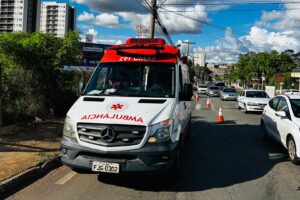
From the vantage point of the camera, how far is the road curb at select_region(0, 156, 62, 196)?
5934 millimetres

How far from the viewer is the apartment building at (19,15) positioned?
124m

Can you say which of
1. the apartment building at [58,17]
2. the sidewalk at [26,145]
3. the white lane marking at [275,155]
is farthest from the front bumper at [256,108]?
the apartment building at [58,17]

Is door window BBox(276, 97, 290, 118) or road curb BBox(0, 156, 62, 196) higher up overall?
door window BBox(276, 97, 290, 118)

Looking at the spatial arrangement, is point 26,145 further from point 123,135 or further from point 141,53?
point 123,135

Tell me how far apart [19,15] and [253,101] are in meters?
117

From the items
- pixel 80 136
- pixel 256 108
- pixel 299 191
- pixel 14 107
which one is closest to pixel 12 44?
pixel 14 107

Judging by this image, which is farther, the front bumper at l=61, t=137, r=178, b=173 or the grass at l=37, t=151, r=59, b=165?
the grass at l=37, t=151, r=59, b=165

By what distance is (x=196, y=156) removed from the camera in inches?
354

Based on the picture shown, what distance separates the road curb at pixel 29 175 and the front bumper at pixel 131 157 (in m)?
0.96

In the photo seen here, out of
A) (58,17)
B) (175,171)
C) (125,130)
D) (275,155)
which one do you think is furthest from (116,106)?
(58,17)

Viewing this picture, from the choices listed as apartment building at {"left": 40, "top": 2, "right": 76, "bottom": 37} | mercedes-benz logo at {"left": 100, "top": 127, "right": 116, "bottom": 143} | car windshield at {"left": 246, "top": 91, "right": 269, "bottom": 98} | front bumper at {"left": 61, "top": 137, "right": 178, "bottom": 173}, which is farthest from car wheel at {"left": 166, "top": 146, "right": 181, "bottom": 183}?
apartment building at {"left": 40, "top": 2, "right": 76, "bottom": 37}

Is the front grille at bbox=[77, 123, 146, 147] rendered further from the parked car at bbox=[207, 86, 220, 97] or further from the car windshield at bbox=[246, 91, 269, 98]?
the parked car at bbox=[207, 86, 220, 97]

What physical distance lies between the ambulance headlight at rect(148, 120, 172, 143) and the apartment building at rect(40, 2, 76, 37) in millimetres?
108320

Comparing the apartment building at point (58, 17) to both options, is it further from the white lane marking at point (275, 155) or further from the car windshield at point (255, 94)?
the white lane marking at point (275, 155)
